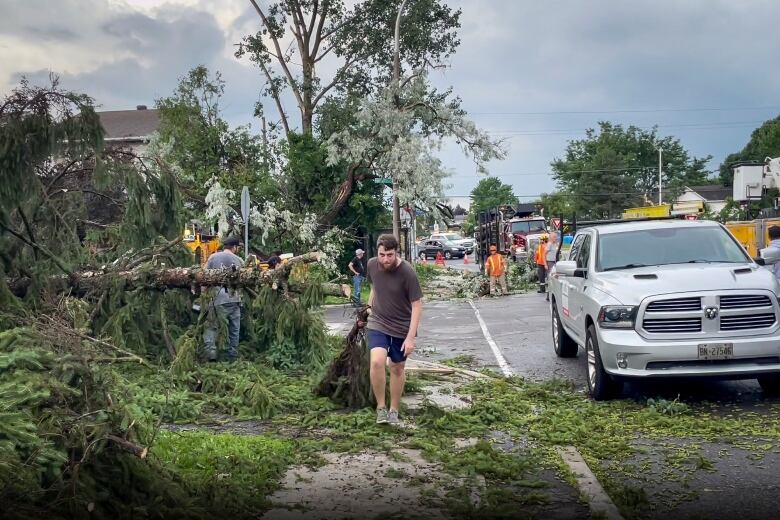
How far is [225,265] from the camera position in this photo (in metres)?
10.8

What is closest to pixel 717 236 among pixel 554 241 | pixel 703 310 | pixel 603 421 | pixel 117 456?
pixel 703 310

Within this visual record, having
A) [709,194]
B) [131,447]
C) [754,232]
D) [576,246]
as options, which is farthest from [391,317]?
[709,194]

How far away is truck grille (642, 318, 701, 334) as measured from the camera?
7750 mm

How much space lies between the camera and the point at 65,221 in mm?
10617

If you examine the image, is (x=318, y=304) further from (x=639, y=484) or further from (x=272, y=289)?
(x=639, y=484)

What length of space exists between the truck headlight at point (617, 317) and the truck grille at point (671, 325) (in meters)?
0.15

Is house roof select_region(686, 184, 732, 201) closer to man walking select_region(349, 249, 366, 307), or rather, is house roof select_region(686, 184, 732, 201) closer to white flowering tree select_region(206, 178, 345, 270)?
white flowering tree select_region(206, 178, 345, 270)

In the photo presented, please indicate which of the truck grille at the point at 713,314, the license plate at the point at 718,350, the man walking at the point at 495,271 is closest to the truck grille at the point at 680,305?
the truck grille at the point at 713,314

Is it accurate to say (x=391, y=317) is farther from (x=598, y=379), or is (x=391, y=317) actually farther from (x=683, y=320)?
(x=683, y=320)

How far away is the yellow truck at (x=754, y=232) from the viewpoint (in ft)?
58.4

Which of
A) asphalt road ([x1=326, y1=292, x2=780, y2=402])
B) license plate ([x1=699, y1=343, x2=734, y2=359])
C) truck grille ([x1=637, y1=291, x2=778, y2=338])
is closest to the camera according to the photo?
license plate ([x1=699, y1=343, x2=734, y2=359])

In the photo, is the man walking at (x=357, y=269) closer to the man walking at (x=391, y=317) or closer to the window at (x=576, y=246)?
the window at (x=576, y=246)

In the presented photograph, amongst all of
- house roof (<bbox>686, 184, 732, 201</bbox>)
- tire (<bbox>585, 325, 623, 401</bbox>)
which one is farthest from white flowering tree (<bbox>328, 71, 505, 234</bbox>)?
house roof (<bbox>686, 184, 732, 201</bbox>)

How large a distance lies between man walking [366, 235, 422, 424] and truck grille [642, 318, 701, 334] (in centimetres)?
225
